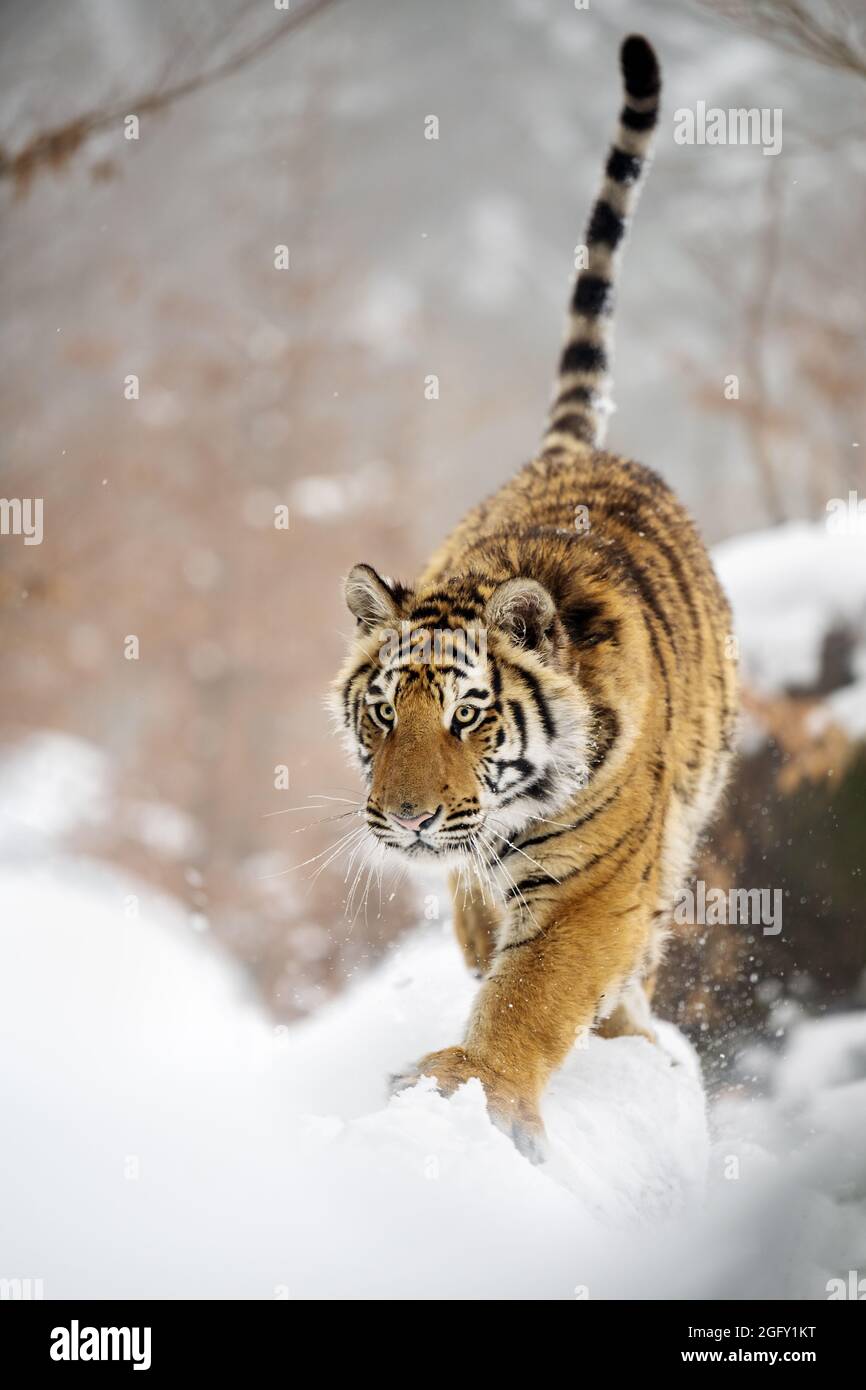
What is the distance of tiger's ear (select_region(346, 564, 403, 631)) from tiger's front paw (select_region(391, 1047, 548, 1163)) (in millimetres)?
1154

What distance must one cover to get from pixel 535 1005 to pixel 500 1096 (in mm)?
253

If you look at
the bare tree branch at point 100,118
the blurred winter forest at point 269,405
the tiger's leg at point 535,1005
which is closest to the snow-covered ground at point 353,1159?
the tiger's leg at point 535,1005

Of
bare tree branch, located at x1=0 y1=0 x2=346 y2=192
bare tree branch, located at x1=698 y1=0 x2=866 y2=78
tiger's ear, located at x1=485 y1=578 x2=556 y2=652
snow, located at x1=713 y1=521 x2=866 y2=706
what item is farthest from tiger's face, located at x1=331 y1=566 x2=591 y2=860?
snow, located at x1=713 y1=521 x2=866 y2=706

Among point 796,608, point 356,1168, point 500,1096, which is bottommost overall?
point 356,1168

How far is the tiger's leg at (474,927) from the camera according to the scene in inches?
172

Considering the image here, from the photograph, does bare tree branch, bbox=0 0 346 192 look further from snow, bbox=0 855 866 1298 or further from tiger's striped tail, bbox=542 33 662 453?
snow, bbox=0 855 866 1298

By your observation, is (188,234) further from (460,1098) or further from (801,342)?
(460,1098)

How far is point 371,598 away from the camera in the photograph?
3547mm

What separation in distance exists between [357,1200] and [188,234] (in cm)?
1609

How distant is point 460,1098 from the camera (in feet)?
10.4

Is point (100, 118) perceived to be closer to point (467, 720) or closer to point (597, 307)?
point (597, 307)

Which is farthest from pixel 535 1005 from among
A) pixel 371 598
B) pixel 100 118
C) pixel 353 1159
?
pixel 100 118

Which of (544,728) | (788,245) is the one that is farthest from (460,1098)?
(788,245)

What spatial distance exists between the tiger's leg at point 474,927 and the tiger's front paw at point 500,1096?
101 centimetres
